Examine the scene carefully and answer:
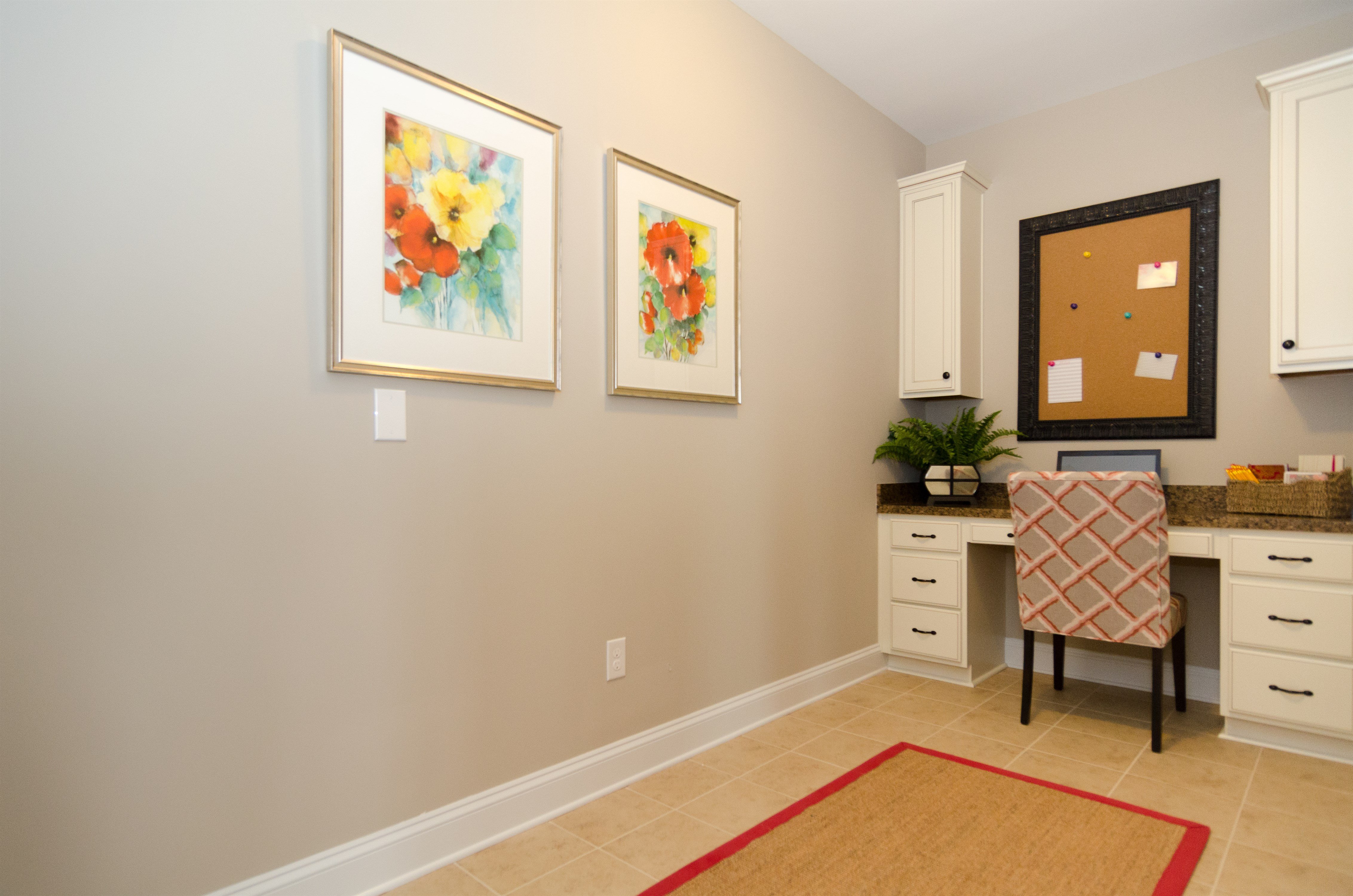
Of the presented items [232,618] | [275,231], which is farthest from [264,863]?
[275,231]

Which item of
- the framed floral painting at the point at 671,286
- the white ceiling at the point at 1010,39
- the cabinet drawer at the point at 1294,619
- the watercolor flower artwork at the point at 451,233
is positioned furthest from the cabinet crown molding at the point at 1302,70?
the watercolor flower artwork at the point at 451,233

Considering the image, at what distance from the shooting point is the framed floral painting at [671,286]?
7.32 feet

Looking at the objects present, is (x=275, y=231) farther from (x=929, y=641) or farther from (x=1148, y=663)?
(x=1148, y=663)

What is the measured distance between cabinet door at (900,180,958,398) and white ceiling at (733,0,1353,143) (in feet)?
1.50

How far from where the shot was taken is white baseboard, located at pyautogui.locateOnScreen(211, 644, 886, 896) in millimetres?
1572

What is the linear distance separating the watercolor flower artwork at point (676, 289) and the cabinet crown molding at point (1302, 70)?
199 cm

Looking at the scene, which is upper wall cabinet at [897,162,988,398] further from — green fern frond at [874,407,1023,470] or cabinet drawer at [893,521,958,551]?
cabinet drawer at [893,521,958,551]

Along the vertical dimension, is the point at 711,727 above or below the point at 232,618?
below

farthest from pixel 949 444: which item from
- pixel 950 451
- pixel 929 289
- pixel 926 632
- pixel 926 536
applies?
pixel 926 632

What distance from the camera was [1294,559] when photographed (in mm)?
A: 2373

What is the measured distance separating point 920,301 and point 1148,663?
1.87 metres

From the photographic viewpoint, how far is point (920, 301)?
356 centimetres

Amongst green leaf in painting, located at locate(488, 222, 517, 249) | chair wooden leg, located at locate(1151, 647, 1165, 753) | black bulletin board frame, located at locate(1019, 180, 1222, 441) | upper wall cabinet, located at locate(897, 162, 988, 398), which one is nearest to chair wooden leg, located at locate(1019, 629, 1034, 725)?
chair wooden leg, located at locate(1151, 647, 1165, 753)

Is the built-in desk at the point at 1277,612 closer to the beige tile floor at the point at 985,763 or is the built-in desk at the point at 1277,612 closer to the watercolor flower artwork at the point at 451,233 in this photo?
the beige tile floor at the point at 985,763
